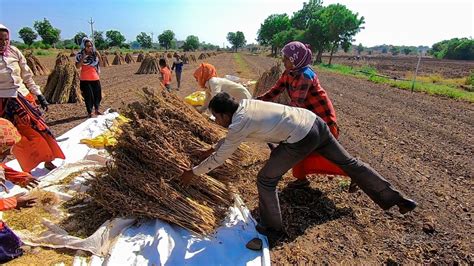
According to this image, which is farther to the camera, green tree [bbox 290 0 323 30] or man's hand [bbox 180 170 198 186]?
green tree [bbox 290 0 323 30]

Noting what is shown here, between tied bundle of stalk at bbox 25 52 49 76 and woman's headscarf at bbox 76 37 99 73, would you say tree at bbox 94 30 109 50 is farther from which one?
woman's headscarf at bbox 76 37 99 73

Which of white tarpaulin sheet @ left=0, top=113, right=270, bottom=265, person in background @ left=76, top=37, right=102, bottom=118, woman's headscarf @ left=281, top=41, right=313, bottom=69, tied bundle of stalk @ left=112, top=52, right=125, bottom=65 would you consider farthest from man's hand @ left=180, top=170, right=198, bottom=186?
tied bundle of stalk @ left=112, top=52, right=125, bottom=65

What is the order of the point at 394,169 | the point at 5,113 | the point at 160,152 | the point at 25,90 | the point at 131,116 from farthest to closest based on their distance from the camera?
the point at 394,169, the point at 25,90, the point at 5,113, the point at 131,116, the point at 160,152

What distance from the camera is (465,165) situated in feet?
18.0

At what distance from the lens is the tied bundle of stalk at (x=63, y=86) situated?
946cm

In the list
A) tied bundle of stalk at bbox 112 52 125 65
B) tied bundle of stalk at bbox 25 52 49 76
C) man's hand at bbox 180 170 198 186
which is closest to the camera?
man's hand at bbox 180 170 198 186

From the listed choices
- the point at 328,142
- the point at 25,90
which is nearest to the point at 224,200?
the point at 328,142

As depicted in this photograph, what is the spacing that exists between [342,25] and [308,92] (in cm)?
3874

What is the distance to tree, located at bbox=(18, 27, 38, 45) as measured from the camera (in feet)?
196

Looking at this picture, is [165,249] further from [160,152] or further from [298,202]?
[298,202]

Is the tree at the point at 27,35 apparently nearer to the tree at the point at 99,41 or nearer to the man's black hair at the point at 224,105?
the tree at the point at 99,41

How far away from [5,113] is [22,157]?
527 millimetres

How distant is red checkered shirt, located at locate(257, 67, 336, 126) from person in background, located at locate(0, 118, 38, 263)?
2.52 m

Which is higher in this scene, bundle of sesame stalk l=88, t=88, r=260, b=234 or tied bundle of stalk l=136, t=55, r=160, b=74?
bundle of sesame stalk l=88, t=88, r=260, b=234
